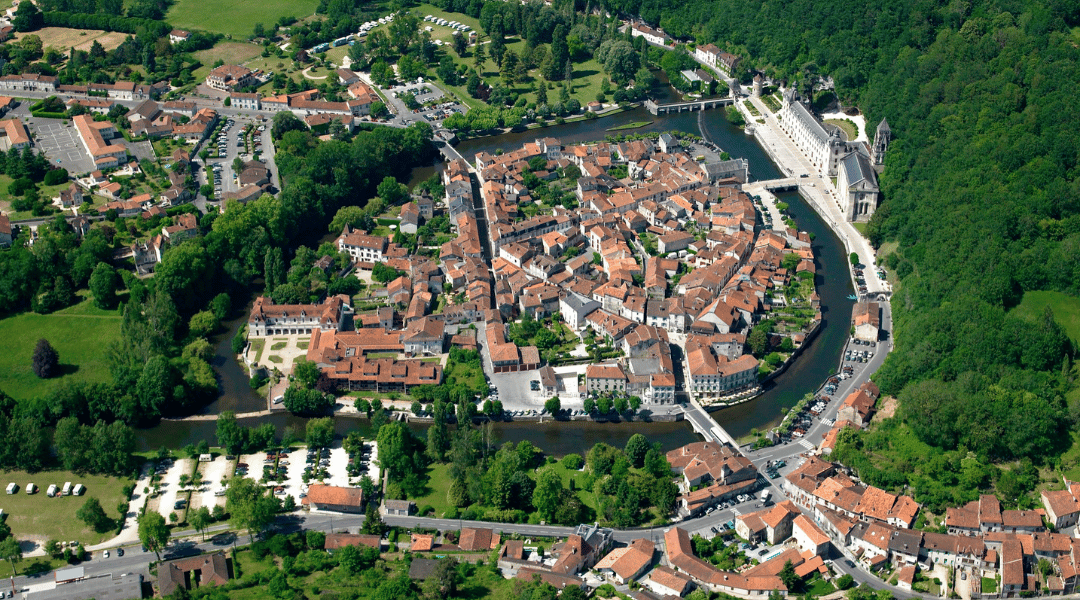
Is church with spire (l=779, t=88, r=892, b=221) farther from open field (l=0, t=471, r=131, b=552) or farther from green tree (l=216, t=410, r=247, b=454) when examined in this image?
open field (l=0, t=471, r=131, b=552)

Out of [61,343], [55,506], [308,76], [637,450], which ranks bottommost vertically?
[55,506]

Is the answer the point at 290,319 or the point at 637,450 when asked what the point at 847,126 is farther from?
the point at 290,319

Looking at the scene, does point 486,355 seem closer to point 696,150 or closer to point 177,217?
point 177,217

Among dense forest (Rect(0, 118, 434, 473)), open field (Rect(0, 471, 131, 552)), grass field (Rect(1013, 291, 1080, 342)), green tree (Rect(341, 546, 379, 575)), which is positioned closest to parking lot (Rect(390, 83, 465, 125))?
dense forest (Rect(0, 118, 434, 473))

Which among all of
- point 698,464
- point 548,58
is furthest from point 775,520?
point 548,58

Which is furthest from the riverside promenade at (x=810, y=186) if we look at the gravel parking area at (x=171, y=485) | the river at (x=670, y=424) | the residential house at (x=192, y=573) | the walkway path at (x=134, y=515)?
the walkway path at (x=134, y=515)

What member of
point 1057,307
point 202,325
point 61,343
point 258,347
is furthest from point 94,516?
point 1057,307

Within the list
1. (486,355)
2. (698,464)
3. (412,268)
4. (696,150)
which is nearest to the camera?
(698,464)
